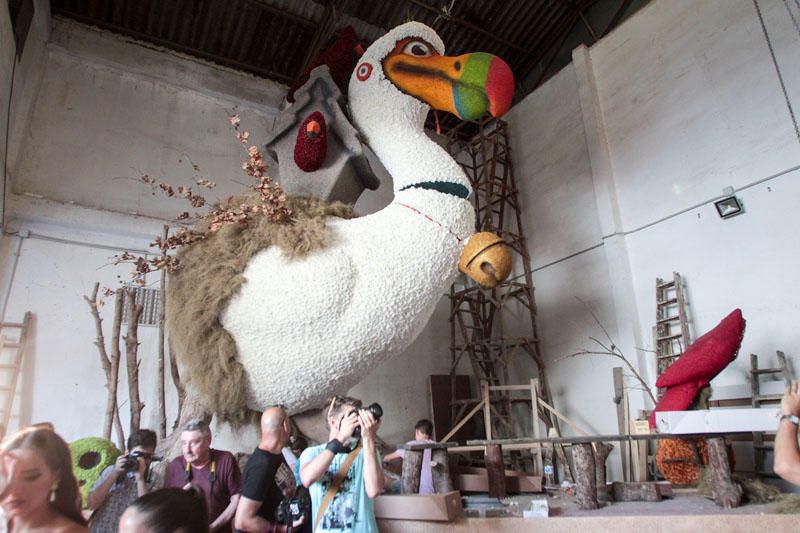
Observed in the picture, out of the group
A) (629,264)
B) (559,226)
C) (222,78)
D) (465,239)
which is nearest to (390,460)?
(465,239)

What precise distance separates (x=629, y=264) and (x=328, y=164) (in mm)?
3233

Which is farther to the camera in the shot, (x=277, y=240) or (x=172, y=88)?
(x=172, y=88)

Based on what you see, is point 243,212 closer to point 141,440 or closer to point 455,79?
point 141,440

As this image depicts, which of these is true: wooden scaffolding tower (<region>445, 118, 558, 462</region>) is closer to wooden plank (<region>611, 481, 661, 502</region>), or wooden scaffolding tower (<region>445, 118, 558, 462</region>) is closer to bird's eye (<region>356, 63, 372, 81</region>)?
wooden plank (<region>611, 481, 661, 502</region>)

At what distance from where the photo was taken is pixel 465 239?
2.52m

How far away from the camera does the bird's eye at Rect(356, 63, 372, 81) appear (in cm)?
279

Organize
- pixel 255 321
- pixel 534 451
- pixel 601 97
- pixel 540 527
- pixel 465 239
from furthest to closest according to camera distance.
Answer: pixel 601 97
pixel 534 451
pixel 465 239
pixel 255 321
pixel 540 527

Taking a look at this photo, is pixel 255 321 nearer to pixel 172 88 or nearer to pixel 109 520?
pixel 109 520

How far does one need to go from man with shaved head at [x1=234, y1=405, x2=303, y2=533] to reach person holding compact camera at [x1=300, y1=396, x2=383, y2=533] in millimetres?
90

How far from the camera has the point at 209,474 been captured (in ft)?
5.75

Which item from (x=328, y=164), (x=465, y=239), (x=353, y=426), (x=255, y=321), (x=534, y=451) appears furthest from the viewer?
(x=534, y=451)

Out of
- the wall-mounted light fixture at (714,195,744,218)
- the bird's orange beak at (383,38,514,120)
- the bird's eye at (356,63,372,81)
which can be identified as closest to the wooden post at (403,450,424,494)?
the bird's orange beak at (383,38,514,120)

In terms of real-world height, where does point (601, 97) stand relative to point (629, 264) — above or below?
above

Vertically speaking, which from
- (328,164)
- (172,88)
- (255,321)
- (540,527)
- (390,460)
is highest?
(172,88)
